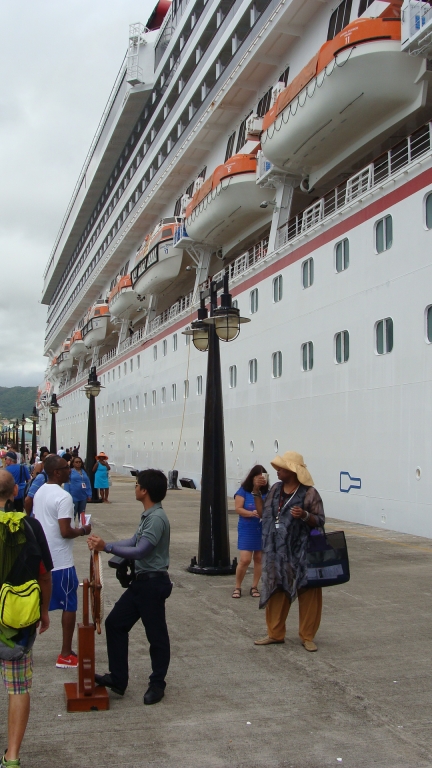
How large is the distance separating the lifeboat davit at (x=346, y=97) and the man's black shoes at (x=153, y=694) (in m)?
12.1

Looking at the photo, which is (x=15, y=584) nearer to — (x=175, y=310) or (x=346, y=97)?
(x=346, y=97)

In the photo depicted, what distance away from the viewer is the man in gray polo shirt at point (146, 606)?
15.3 ft

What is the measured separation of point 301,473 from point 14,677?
274 centimetres

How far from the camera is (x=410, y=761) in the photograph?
12.3 ft

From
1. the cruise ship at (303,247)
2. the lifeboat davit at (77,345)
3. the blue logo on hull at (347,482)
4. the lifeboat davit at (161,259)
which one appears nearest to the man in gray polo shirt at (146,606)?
the cruise ship at (303,247)

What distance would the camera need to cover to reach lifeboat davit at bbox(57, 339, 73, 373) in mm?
58750

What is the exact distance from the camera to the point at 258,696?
4.73 m

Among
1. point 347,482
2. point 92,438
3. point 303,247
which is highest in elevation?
point 303,247

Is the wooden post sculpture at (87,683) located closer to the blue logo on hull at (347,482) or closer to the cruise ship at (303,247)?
the cruise ship at (303,247)

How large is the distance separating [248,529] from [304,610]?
6.00 feet

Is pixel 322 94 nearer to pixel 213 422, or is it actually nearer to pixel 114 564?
pixel 213 422

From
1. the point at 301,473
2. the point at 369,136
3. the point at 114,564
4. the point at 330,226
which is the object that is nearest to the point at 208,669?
the point at 114,564

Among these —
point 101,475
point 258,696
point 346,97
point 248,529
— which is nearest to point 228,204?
point 346,97

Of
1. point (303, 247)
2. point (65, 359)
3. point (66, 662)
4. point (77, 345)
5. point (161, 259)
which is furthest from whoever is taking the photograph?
point (65, 359)
